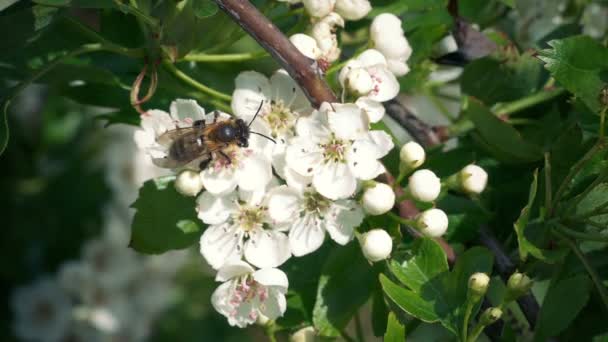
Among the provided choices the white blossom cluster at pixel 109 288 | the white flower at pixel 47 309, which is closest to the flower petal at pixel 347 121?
the white blossom cluster at pixel 109 288

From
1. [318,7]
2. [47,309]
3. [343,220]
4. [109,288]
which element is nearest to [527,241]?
[343,220]

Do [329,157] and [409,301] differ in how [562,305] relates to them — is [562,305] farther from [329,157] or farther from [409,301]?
[329,157]

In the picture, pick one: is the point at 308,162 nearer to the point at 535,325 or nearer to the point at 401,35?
the point at 401,35

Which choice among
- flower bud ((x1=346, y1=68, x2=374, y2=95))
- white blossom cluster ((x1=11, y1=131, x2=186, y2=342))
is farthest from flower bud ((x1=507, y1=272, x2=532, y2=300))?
white blossom cluster ((x1=11, y1=131, x2=186, y2=342))

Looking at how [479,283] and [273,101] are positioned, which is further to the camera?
[273,101]

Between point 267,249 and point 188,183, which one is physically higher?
point 188,183

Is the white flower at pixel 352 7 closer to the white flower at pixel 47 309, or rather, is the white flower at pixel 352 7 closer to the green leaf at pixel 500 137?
the green leaf at pixel 500 137

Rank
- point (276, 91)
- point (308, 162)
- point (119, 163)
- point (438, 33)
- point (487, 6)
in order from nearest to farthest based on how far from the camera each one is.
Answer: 1. point (308, 162)
2. point (276, 91)
3. point (438, 33)
4. point (487, 6)
5. point (119, 163)

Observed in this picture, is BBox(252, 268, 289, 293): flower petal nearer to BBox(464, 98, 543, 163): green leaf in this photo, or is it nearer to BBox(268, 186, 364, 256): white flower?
BBox(268, 186, 364, 256): white flower

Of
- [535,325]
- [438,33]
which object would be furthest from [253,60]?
[535,325]
